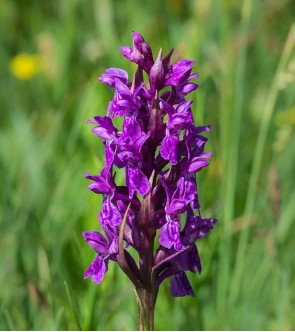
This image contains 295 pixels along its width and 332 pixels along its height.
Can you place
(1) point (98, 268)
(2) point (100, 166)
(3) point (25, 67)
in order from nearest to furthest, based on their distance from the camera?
(1) point (98, 268)
(2) point (100, 166)
(3) point (25, 67)

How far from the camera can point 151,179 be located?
5.59ft

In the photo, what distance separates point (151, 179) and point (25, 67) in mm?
3314

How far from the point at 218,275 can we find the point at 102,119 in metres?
1.14

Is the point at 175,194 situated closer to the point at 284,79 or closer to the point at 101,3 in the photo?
the point at 284,79

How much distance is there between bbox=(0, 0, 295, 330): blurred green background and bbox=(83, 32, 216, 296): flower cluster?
0.64 ft

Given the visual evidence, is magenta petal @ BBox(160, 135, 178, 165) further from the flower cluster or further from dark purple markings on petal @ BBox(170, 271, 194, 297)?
dark purple markings on petal @ BBox(170, 271, 194, 297)

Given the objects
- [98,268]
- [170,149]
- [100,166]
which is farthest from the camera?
[100,166]

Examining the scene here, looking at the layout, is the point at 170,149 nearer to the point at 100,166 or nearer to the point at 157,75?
the point at 157,75

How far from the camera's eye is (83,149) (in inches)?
135


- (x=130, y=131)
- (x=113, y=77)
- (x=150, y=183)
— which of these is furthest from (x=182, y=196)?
(x=113, y=77)

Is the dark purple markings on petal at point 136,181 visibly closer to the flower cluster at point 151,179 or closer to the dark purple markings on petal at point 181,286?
the flower cluster at point 151,179

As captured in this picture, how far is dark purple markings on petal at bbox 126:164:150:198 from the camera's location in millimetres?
1675

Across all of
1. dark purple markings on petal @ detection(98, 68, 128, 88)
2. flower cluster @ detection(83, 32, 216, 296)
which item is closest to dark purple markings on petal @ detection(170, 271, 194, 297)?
flower cluster @ detection(83, 32, 216, 296)

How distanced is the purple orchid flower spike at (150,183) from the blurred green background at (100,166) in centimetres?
19
